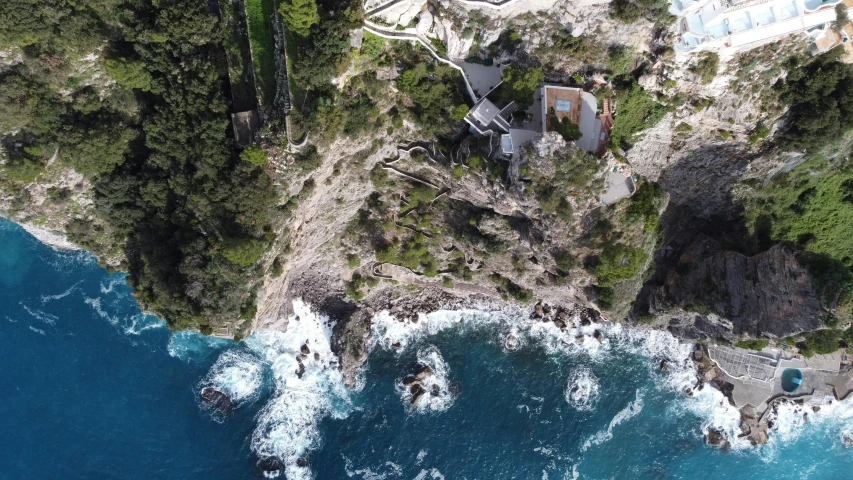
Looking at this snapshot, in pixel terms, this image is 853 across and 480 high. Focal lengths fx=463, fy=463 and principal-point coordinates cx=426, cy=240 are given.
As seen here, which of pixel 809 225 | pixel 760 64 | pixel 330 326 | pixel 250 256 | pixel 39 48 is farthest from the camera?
pixel 330 326

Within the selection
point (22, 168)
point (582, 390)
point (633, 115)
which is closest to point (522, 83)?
→ point (633, 115)

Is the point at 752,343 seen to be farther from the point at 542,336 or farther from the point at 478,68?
the point at 478,68

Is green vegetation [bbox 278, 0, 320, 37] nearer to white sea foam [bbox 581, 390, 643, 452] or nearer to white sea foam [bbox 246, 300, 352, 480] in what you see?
white sea foam [bbox 246, 300, 352, 480]

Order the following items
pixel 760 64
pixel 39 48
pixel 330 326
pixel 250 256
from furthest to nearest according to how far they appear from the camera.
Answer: pixel 330 326, pixel 250 256, pixel 39 48, pixel 760 64

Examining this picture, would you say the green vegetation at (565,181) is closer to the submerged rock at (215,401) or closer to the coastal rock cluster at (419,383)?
the coastal rock cluster at (419,383)

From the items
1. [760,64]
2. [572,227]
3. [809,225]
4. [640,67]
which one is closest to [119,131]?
[572,227]

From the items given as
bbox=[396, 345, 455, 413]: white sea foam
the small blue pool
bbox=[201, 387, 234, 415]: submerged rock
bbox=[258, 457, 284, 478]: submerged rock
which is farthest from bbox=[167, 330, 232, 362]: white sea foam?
the small blue pool
